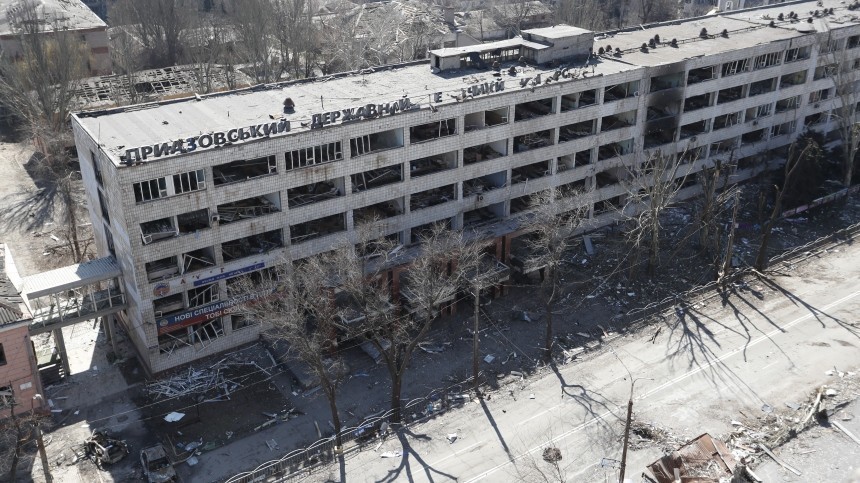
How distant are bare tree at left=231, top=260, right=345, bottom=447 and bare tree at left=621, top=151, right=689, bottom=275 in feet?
81.8

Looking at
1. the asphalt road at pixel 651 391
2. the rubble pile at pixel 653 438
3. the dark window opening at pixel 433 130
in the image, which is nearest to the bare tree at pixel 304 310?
the asphalt road at pixel 651 391

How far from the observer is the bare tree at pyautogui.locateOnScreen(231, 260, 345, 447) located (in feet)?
142

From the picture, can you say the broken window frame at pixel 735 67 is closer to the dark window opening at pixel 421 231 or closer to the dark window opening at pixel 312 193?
the dark window opening at pixel 421 231

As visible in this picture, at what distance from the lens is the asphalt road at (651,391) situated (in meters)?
44.7

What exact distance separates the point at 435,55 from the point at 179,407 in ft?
121

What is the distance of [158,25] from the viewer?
116625 millimetres

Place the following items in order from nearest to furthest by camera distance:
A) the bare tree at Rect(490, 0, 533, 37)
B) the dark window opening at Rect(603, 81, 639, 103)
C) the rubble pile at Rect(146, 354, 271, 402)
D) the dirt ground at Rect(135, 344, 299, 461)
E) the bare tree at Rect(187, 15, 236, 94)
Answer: the dirt ground at Rect(135, 344, 299, 461)
the rubble pile at Rect(146, 354, 271, 402)
the dark window opening at Rect(603, 81, 639, 103)
the bare tree at Rect(187, 15, 236, 94)
the bare tree at Rect(490, 0, 533, 37)

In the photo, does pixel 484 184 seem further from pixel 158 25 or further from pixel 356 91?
pixel 158 25

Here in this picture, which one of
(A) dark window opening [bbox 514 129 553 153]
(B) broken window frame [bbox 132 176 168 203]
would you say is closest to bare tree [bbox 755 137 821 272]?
(A) dark window opening [bbox 514 129 553 153]

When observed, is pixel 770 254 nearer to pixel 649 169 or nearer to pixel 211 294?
pixel 649 169

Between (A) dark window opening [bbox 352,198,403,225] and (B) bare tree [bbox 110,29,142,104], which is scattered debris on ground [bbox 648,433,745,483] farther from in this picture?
(B) bare tree [bbox 110,29,142,104]

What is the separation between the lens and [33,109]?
92.8 m

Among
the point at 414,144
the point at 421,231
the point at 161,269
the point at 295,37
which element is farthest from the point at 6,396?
the point at 295,37

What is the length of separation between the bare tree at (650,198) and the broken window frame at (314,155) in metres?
24.2
